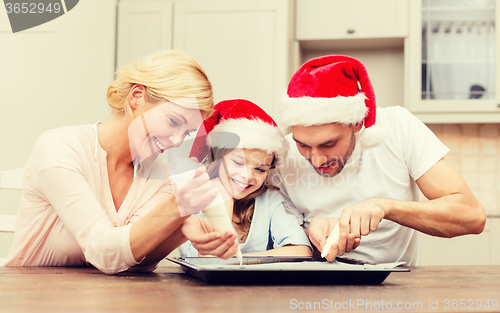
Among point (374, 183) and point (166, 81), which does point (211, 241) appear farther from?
point (374, 183)

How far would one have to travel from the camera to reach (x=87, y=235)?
85cm

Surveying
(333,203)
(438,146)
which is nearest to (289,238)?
(333,203)

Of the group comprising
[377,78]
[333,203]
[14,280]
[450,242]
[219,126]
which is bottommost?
[450,242]

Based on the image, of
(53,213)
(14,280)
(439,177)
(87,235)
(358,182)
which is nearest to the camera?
(14,280)

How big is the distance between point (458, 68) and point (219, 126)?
193 centimetres

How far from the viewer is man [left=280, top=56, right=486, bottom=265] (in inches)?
43.2

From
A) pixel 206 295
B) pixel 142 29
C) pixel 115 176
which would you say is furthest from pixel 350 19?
pixel 206 295

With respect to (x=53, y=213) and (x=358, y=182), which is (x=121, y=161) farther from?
(x=358, y=182)

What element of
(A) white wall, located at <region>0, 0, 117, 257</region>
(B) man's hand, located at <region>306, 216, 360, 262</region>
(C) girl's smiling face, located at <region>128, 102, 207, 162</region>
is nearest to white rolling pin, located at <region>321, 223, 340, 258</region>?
(B) man's hand, located at <region>306, 216, 360, 262</region>

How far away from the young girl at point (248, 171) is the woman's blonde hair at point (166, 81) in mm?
111

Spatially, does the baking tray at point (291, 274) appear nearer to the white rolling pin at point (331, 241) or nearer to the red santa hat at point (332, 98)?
the white rolling pin at point (331, 241)

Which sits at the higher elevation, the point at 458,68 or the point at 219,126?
the point at 458,68

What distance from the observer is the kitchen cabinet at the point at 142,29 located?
8.29 feet

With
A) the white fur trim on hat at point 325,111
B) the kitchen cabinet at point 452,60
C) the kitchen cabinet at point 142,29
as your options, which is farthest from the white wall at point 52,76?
the kitchen cabinet at point 452,60
